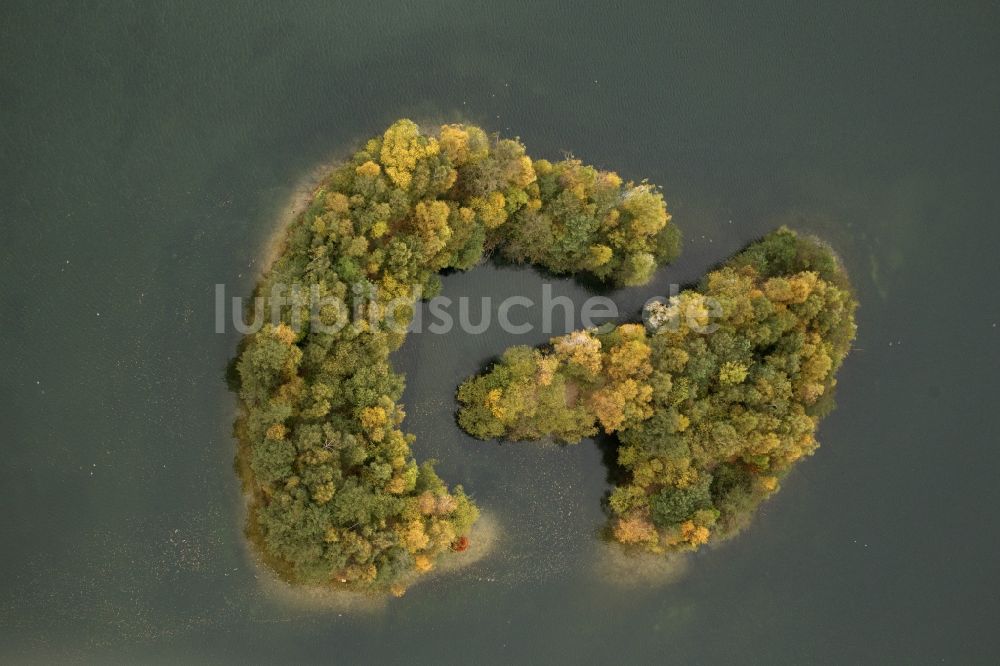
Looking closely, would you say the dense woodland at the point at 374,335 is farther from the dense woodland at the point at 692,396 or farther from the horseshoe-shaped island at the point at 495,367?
the dense woodland at the point at 692,396

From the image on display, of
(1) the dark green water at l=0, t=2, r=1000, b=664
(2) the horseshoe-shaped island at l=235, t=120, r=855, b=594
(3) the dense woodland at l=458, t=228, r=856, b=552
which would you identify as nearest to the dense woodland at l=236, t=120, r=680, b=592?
(2) the horseshoe-shaped island at l=235, t=120, r=855, b=594

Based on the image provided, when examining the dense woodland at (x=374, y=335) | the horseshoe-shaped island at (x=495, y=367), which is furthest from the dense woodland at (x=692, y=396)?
the dense woodland at (x=374, y=335)

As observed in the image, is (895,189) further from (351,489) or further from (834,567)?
(351,489)

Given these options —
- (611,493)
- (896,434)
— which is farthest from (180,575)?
(896,434)

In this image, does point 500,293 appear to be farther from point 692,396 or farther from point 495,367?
point 692,396

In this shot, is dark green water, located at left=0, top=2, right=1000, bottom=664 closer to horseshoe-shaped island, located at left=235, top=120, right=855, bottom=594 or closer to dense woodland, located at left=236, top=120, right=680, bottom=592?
horseshoe-shaped island, located at left=235, top=120, right=855, bottom=594

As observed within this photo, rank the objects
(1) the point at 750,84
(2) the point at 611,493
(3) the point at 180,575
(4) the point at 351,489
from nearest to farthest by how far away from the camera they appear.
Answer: (4) the point at 351,489, (3) the point at 180,575, (2) the point at 611,493, (1) the point at 750,84

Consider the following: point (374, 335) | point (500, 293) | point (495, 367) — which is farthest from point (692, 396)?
point (374, 335)
